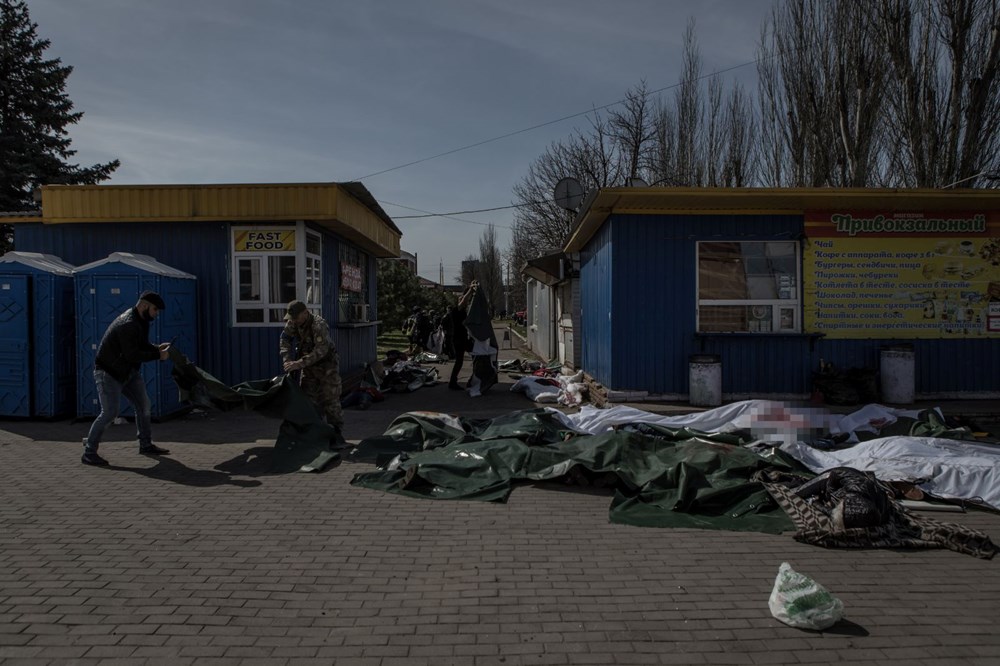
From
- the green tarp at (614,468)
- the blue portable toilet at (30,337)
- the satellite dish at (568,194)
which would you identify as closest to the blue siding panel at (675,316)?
the green tarp at (614,468)

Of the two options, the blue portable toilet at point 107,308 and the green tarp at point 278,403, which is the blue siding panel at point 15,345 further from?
the green tarp at point 278,403

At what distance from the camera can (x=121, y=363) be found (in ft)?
23.9

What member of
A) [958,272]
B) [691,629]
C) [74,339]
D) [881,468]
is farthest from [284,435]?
[958,272]

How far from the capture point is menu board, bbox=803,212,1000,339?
34.0ft

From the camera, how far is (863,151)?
1983 cm

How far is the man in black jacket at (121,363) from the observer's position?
719cm

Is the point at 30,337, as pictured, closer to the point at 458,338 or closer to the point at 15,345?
the point at 15,345

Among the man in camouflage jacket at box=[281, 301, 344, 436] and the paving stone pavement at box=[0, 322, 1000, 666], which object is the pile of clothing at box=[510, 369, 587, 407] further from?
the paving stone pavement at box=[0, 322, 1000, 666]

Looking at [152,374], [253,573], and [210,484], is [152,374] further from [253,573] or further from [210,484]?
[253,573]

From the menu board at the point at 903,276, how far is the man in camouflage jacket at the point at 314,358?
7.29m

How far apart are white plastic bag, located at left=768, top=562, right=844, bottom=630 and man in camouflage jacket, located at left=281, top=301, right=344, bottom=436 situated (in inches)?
224

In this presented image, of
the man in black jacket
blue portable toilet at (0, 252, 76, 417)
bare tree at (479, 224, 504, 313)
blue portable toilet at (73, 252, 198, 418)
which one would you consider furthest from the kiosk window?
bare tree at (479, 224, 504, 313)

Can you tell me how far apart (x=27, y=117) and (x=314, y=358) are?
22.5 m

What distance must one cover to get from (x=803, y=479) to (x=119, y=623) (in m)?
5.53
